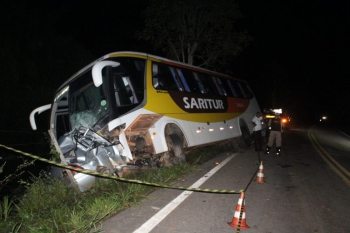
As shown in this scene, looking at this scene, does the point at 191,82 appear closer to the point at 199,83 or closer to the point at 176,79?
the point at 199,83

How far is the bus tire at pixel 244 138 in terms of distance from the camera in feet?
41.2

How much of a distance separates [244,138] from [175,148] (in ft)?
Result: 19.3

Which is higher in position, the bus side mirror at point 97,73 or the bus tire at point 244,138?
the bus side mirror at point 97,73

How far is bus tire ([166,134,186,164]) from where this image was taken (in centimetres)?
761

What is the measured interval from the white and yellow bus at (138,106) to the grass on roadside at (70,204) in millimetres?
788

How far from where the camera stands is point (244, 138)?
41.5ft

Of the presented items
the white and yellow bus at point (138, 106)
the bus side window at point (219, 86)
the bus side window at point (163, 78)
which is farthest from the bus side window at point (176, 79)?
the bus side window at point (219, 86)

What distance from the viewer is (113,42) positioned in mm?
22469

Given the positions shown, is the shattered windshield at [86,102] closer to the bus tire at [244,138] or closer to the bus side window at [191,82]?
the bus side window at [191,82]

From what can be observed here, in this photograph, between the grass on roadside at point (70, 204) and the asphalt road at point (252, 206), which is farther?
the asphalt road at point (252, 206)

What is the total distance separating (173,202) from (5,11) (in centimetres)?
1232

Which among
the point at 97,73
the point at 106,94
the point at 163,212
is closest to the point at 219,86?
the point at 106,94

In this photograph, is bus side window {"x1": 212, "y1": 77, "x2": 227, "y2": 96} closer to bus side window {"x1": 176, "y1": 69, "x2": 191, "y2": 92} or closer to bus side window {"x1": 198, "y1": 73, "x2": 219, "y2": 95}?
bus side window {"x1": 198, "y1": 73, "x2": 219, "y2": 95}

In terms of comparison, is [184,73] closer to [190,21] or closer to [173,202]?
[173,202]
